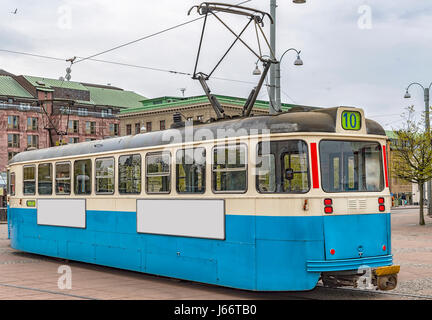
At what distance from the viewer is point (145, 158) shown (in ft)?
41.0

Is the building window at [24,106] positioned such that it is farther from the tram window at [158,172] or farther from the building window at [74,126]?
the tram window at [158,172]

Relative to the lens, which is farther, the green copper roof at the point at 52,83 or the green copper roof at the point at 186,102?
the green copper roof at the point at 52,83

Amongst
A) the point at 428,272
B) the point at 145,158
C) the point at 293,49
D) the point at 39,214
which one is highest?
the point at 293,49

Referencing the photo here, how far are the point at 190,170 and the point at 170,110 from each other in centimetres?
6566

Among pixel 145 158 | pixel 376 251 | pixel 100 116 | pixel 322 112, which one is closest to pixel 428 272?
pixel 376 251

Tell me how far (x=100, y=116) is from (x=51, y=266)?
79893mm

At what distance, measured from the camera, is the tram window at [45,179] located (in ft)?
52.7

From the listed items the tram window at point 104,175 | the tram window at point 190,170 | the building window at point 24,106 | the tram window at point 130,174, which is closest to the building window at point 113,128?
the building window at point 24,106

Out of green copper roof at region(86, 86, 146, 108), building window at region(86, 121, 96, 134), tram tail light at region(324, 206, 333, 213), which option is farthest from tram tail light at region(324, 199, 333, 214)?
green copper roof at region(86, 86, 146, 108)

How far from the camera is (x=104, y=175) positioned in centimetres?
1384

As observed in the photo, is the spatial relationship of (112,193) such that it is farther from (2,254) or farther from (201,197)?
(2,254)

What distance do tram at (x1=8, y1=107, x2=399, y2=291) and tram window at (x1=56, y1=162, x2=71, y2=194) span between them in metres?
2.67

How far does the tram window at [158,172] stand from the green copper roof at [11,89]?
76986 mm

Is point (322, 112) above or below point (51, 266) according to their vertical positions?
above
